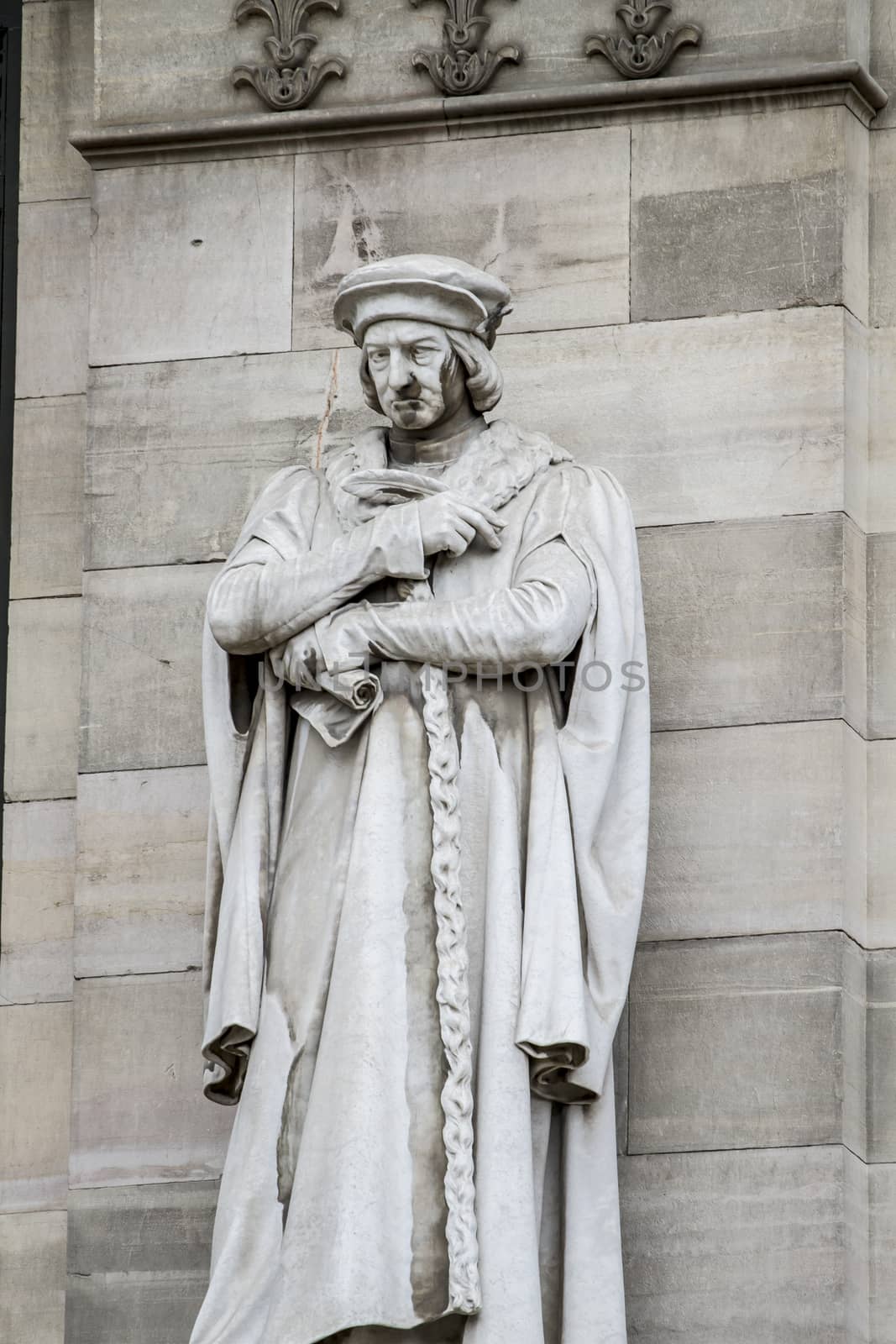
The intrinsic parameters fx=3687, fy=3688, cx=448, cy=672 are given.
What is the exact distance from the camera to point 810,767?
9.11 meters

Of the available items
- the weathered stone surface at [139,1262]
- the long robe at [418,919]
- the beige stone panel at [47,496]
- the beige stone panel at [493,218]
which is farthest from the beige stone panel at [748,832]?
the beige stone panel at [47,496]

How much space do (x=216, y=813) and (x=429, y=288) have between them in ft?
4.42

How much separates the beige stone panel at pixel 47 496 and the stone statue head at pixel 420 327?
1.38 m

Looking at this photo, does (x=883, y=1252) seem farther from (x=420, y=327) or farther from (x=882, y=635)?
(x=420, y=327)

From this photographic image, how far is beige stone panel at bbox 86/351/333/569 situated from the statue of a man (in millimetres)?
780

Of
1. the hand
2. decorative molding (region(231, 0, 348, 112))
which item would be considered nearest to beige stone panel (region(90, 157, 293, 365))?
decorative molding (region(231, 0, 348, 112))

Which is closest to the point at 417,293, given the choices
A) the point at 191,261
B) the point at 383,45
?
the point at 191,261

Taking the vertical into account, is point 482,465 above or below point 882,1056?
above

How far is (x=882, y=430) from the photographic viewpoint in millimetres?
9508

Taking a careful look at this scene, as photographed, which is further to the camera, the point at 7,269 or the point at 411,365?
the point at 7,269

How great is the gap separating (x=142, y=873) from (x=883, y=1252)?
212 cm

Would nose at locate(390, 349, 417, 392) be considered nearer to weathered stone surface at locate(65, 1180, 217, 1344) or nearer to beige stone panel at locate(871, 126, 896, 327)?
beige stone panel at locate(871, 126, 896, 327)

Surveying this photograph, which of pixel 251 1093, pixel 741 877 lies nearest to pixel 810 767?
pixel 741 877

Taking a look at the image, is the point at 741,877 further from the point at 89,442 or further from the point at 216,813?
the point at 89,442
